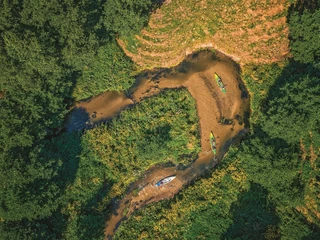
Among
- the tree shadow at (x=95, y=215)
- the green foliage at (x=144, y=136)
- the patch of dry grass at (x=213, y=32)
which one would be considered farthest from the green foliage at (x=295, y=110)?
the tree shadow at (x=95, y=215)

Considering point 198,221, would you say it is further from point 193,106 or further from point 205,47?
point 205,47

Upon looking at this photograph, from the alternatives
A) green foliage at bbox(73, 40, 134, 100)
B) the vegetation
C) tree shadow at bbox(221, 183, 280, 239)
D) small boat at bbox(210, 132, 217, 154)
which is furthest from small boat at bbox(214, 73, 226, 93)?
tree shadow at bbox(221, 183, 280, 239)

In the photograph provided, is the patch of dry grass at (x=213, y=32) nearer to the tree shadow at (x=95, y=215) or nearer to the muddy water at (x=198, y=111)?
the muddy water at (x=198, y=111)

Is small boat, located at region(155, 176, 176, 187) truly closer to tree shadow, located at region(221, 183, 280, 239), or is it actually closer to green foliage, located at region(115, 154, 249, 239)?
green foliage, located at region(115, 154, 249, 239)

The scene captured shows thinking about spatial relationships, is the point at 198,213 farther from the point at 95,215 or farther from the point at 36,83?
the point at 36,83

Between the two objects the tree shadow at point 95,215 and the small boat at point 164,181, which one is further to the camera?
the small boat at point 164,181

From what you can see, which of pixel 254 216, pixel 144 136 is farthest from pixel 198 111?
pixel 254 216

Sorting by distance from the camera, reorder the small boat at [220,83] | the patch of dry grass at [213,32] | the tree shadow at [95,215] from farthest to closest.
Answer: the small boat at [220,83]
the patch of dry grass at [213,32]
the tree shadow at [95,215]

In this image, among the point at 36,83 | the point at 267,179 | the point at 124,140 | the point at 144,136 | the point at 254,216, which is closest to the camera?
the point at 36,83
